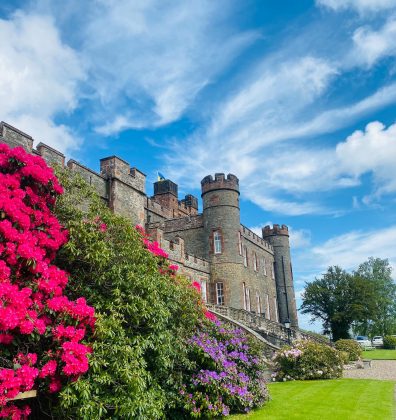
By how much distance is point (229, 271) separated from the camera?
28031mm

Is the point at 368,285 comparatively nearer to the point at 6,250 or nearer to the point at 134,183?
the point at 134,183

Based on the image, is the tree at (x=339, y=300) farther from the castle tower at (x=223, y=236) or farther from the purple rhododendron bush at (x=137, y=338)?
the purple rhododendron bush at (x=137, y=338)

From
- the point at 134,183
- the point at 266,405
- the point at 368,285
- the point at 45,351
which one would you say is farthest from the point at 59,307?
the point at 368,285

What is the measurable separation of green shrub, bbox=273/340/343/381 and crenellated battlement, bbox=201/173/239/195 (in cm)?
1401

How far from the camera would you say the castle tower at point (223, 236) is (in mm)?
27875

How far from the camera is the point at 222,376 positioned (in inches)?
364

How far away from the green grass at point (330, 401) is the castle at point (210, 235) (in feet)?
33.8

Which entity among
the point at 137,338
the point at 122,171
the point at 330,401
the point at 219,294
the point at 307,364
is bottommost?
the point at 330,401

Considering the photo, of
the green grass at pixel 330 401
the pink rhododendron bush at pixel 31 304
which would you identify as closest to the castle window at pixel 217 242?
the green grass at pixel 330 401

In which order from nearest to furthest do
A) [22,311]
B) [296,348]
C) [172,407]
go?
[22,311] → [172,407] → [296,348]

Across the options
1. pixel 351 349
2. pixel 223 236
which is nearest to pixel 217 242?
pixel 223 236

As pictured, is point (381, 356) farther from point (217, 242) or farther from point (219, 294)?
point (217, 242)

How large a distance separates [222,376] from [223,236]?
19346 millimetres

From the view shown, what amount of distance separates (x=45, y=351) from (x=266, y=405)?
6668mm
